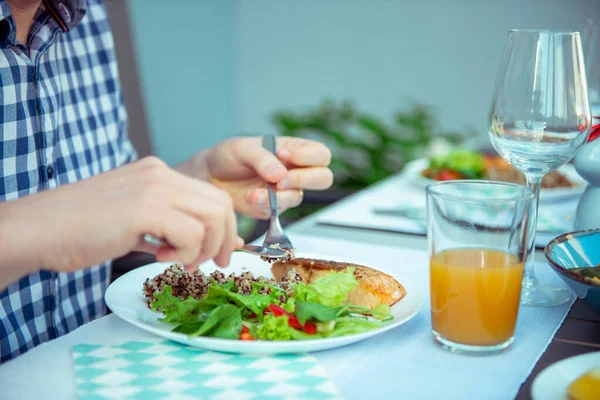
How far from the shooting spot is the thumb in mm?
1183

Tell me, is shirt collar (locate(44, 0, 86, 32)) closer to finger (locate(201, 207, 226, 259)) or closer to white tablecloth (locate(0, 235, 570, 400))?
white tablecloth (locate(0, 235, 570, 400))

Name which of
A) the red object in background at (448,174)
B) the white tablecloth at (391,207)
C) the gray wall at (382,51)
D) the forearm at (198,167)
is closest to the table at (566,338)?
the white tablecloth at (391,207)

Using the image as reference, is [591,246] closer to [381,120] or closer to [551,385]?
[551,385]

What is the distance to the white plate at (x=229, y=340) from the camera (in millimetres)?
792

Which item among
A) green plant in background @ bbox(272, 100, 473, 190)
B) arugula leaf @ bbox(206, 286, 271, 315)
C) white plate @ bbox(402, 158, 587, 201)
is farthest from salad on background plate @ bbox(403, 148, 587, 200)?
green plant in background @ bbox(272, 100, 473, 190)

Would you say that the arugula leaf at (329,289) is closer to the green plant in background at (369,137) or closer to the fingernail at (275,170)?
the fingernail at (275,170)

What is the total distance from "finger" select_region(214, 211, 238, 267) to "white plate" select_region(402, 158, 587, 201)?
854 millimetres

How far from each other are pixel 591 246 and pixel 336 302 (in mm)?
405

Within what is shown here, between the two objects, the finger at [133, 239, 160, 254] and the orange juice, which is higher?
the finger at [133, 239, 160, 254]

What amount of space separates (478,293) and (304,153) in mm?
490

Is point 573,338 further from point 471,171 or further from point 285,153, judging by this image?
point 471,171

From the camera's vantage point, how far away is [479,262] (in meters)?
0.81

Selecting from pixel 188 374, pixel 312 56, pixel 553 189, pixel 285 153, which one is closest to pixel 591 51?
pixel 553 189

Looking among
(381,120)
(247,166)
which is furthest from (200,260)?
(381,120)
